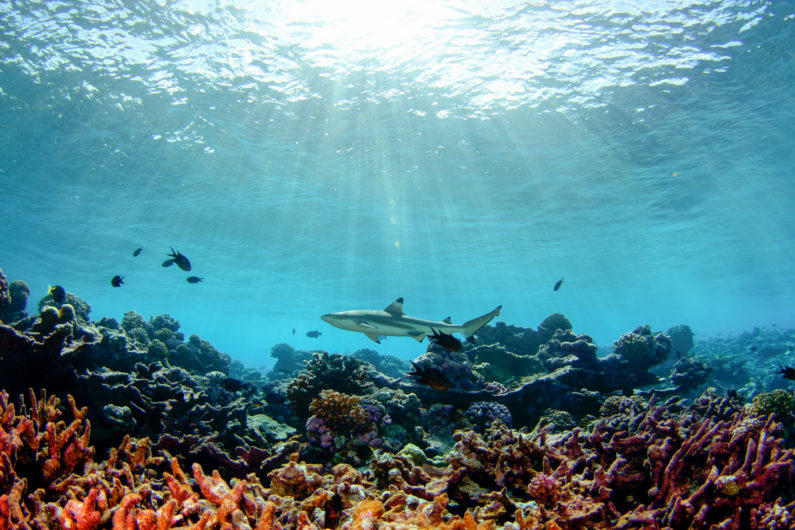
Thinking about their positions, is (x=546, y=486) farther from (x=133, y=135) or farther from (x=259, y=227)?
(x=259, y=227)

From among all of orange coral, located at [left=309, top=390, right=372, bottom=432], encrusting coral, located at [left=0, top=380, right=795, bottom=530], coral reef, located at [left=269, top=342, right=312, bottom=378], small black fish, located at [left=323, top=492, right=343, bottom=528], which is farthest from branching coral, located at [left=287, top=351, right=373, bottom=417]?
coral reef, located at [left=269, top=342, right=312, bottom=378]

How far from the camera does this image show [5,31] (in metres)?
10.8

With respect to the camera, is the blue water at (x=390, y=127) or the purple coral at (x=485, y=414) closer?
the purple coral at (x=485, y=414)

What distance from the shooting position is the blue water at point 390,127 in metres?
10.9

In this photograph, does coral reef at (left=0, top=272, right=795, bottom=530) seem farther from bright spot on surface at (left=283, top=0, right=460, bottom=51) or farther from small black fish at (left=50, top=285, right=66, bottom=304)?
bright spot on surface at (left=283, top=0, right=460, bottom=51)

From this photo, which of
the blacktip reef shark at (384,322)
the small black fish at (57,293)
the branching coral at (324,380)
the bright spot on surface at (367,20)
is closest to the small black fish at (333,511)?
the branching coral at (324,380)

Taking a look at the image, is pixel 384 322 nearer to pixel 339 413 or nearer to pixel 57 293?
pixel 339 413

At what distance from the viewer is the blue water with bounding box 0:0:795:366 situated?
1091 cm

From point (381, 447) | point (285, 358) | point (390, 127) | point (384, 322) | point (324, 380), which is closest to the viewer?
point (381, 447)

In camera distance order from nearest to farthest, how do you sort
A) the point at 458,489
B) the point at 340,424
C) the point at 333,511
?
the point at 333,511, the point at 458,489, the point at 340,424

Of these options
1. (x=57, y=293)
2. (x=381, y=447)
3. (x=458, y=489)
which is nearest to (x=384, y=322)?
(x=381, y=447)

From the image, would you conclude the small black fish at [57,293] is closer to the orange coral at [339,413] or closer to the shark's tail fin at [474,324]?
the orange coral at [339,413]

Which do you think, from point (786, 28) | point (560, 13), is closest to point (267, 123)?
point (560, 13)

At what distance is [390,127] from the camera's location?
609 inches
